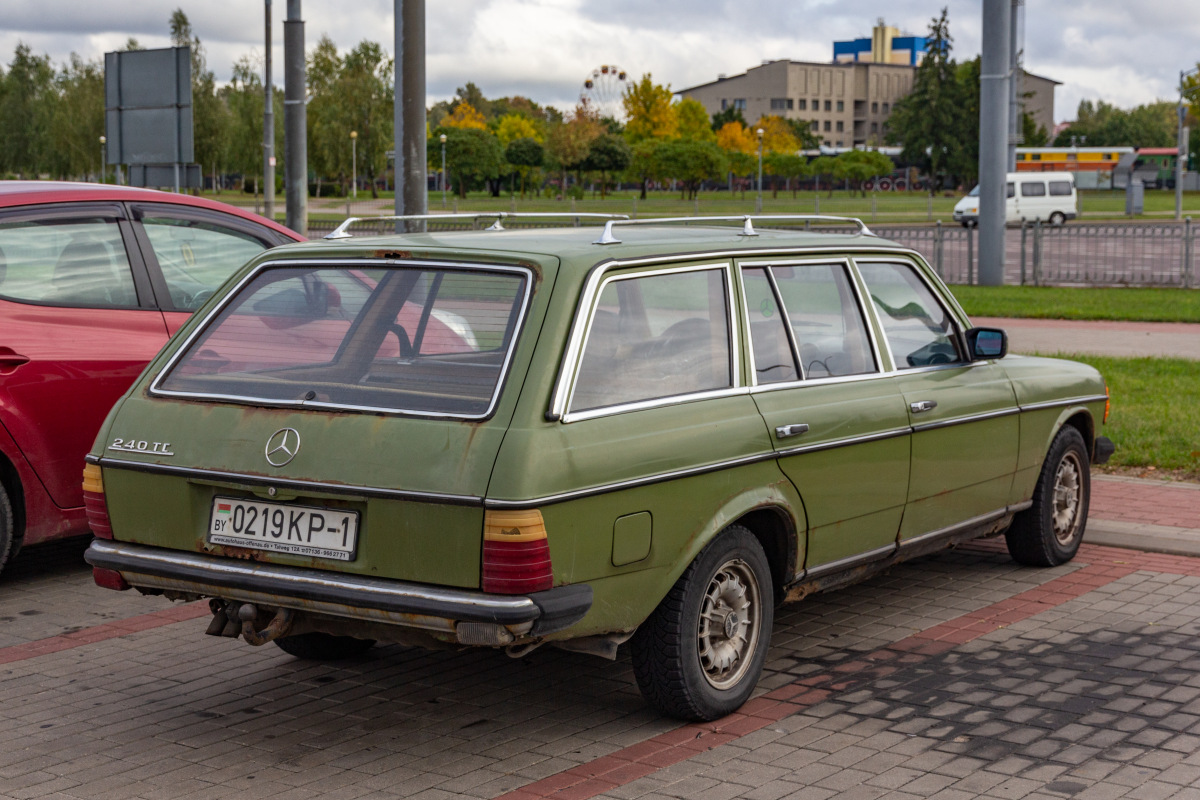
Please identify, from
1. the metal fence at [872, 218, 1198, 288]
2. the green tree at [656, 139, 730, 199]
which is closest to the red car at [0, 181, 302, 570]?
the metal fence at [872, 218, 1198, 288]

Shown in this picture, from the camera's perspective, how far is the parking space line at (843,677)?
4203 mm

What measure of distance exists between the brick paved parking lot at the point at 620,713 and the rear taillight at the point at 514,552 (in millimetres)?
636

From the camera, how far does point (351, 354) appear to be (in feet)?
14.9

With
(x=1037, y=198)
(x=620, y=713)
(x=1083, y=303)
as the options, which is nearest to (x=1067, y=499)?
(x=620, y=713)

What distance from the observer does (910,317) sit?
5914 mm

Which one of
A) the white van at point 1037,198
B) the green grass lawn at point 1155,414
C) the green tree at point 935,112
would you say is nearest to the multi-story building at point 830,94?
the green tree at point 935,112

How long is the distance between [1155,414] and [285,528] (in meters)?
8.13

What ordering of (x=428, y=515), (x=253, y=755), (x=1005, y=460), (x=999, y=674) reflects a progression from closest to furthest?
1. (x=428, y=515)
2. (x=253, y=755)
3. (x=999, y=674)
4. (x=1005, y=460)

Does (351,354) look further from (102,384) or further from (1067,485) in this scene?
(1067,485)

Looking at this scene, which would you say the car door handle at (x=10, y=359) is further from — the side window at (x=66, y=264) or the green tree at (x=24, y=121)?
the green tree at (x=24, y=121)

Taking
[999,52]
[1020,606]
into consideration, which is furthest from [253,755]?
[999,52]

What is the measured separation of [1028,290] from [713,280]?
19.4 m

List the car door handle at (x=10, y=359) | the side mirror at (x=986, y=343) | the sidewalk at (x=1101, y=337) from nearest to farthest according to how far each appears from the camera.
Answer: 1. the side mirror at (x=986, y=343)
2. the car door handle at (x=10, y=359)
3. the sidewalk at (x=1101, y=337)

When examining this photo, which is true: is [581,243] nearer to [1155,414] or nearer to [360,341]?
[360,341]
